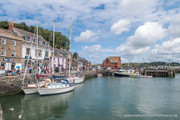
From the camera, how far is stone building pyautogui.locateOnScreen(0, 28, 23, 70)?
27500 mm

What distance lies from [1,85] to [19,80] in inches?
140

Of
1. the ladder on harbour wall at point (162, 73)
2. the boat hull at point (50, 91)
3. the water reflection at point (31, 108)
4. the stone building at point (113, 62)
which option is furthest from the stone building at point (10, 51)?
the stone building at point (113, 62)

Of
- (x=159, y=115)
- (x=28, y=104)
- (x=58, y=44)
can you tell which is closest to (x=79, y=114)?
(x=28, y=104)

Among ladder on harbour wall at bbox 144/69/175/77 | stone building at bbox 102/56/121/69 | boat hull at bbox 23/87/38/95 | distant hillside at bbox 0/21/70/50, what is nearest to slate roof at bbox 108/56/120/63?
stone building at bbox 102/56/121/69

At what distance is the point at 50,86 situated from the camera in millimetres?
22453

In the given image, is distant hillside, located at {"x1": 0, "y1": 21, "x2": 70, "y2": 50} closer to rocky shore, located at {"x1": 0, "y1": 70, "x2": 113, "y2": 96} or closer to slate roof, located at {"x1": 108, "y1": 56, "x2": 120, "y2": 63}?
rocky shore, located at {"x1": 0, "y1": 70, "x2": 113, "y2": 96}

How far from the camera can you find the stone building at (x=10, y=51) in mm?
27500

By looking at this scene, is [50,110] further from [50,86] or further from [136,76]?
[136,76]

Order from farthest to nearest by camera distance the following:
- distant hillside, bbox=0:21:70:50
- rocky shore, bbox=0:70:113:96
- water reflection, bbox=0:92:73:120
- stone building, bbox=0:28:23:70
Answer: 1. distant hillside, bbox=0:21:70:50
2. stone building, bbox=0:28:23:70
3. rocky shore, bbox=0:70:113:96
4. water reflection, bbox=0:92:73:120

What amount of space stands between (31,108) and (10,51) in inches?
717

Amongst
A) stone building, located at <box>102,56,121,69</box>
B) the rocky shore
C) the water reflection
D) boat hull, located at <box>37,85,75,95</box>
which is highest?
stone building, located at <box>102,56,121,69</box>

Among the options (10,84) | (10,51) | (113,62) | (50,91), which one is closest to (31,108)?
(50,91)

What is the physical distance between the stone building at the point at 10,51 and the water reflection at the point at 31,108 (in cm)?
1080

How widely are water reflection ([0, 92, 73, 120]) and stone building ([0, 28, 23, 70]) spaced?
35.4 ft
